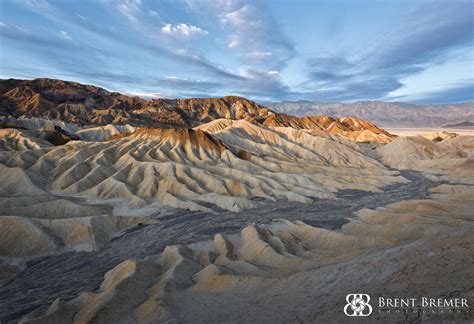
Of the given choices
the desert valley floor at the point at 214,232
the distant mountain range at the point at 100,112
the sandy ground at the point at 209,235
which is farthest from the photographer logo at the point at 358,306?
the distant mountain range at the point at 100,112

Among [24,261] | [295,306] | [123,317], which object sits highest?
[295,306]

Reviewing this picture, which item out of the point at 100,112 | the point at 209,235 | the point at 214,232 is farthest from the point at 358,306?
the point at 100,112

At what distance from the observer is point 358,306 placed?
15102mm

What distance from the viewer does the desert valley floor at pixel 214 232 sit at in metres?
18.3

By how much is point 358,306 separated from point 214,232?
25196 millimetres

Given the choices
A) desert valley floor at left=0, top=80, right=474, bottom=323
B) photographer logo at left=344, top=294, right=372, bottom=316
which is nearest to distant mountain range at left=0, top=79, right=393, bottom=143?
desert valley floor at left=0, top=80, right=474, bottom=323

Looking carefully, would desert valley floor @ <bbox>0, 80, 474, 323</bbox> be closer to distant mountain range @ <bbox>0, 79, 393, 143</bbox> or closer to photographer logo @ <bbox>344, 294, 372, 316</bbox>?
photographer logo @ <bbox>344, 294, 372, 316</bbox>

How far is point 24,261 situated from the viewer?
103 ft

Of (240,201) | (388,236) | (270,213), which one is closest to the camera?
(388,236)

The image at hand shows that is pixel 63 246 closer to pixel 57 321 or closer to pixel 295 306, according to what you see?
pixel 57 321

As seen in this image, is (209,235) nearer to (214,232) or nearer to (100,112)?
(214,232)

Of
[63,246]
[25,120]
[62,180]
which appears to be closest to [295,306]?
[63,246]

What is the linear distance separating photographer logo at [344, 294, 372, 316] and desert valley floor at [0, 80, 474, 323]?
719 mm

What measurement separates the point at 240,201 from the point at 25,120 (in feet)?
342
